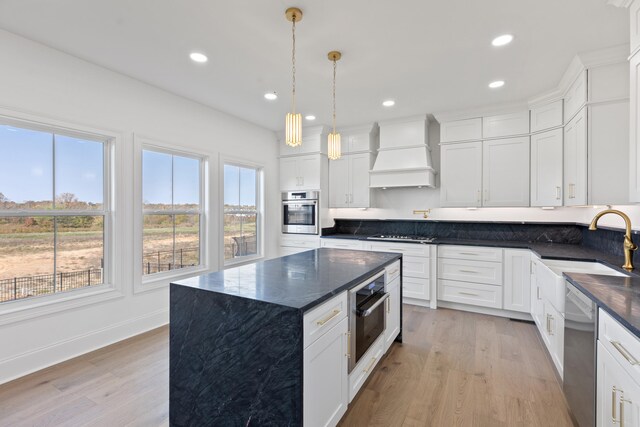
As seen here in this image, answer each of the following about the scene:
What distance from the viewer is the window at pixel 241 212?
4.33 meters

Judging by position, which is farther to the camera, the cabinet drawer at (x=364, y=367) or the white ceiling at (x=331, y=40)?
the white ceiling at (x=331, y=40)

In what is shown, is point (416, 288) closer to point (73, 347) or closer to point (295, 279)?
point (295, 279)

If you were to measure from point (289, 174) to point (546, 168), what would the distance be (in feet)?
11.8

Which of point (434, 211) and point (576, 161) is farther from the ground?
point (576, 161)

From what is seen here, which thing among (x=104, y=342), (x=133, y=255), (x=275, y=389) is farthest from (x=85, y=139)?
(x=275, y=389)

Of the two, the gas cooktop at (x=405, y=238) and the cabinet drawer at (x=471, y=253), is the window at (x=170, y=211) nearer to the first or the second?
the gas cooktop at (x=405, y=238)

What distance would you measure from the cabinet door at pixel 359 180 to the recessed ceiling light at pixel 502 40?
247 cm

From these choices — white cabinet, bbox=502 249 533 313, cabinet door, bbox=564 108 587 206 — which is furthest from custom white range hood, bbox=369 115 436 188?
cabinet door, bbox=564 108 587 206

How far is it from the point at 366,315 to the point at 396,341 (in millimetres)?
1257

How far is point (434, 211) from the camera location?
4590mm

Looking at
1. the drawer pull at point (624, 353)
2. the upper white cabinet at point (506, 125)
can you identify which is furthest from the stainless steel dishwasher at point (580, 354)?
the upper white cabinet at point (506, 125)

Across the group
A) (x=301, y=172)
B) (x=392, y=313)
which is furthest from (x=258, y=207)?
(x=392, y=313)

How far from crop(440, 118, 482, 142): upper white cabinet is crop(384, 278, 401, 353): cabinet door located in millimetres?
2427

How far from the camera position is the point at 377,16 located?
211cm
